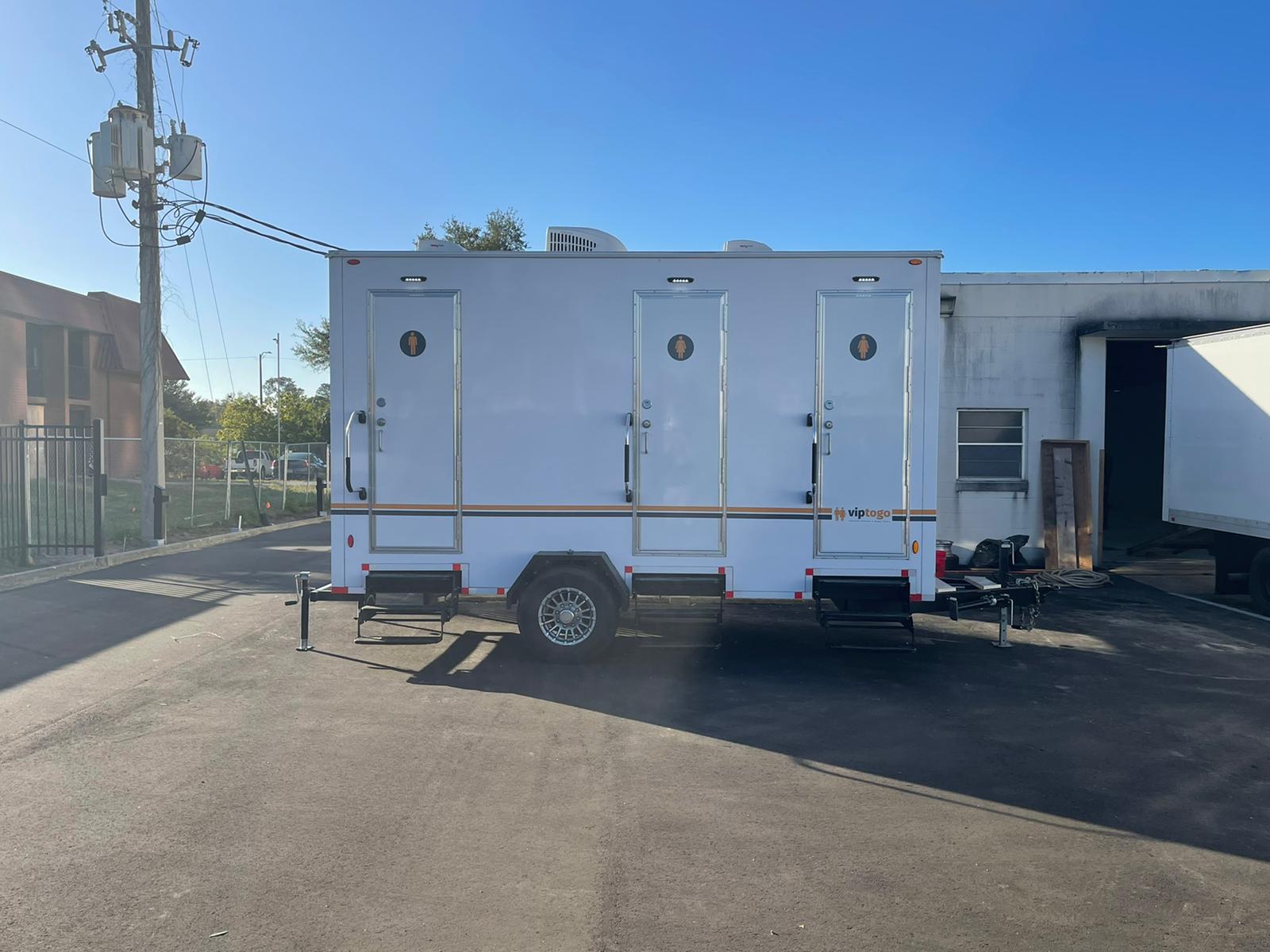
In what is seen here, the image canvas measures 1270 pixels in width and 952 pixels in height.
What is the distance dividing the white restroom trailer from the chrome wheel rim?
0.02 m

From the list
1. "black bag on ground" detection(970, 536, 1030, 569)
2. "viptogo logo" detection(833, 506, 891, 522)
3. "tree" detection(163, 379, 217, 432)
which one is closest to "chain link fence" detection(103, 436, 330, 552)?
"black bag on ground" detection(970, 536, 1030, 569)

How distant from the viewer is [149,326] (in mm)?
16922

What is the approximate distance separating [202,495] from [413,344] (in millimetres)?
21040

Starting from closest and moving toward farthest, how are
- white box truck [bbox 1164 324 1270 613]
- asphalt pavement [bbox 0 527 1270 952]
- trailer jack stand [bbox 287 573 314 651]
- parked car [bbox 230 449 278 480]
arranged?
asphalt pavement [bbox 0 527 1270 952]
trailer jack stand [bbox 287 573 314 651]
white box truck [bbox 1164 324 1270 613]
parked car [bbox 230 449 278 480]

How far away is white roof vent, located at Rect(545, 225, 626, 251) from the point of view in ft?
28.0

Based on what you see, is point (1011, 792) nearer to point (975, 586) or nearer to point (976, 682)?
point (976, 682)

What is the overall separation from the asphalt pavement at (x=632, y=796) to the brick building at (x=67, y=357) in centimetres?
2575

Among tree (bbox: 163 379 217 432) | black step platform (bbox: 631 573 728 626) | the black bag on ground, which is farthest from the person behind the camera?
tree (bbox: 163 379 217 432)

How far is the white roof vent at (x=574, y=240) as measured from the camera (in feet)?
28.0

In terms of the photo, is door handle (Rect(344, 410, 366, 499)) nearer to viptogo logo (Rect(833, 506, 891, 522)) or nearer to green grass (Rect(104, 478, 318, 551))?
viptogo logo (Rect(833, 506, 891, 522))

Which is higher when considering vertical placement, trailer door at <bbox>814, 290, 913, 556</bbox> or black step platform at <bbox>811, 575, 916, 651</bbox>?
trailer door at <bbox>814, 290, 913, 556</bbox>

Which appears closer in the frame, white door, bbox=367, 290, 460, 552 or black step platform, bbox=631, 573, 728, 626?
black step platform, bbox=631, 573, 728, 626

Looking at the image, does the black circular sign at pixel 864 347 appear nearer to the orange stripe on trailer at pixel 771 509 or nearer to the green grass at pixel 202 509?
the orange stripe on trailer at pixel 771 509

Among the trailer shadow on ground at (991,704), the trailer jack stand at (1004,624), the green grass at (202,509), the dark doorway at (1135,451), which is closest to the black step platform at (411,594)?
the trailer shadow on ground at (991,704)
